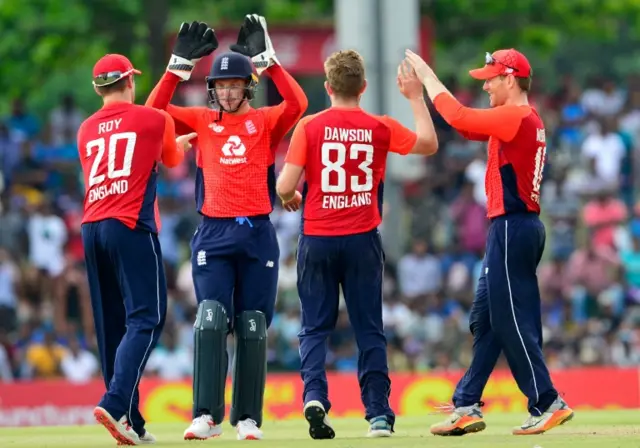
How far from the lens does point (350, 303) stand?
34.2 ft

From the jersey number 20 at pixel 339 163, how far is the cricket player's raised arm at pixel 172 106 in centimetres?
98

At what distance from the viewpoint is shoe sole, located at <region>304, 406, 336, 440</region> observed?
1009 cm

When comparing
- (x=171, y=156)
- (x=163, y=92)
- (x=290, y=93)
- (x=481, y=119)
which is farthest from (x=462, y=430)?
(x=163, y=92)

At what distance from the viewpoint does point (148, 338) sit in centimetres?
993

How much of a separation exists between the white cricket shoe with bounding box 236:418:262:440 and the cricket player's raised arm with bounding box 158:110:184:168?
1744 mm

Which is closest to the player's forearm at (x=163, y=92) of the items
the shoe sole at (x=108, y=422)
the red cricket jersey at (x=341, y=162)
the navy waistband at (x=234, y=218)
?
the navy waistband at (x=234, y=218)

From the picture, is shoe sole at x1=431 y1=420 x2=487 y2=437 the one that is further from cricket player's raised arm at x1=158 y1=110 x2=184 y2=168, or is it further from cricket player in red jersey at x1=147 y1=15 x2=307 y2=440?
cricket player's raised arm at x1=158 y1=110 x2=184 y2=168

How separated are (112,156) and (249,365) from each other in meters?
1.63

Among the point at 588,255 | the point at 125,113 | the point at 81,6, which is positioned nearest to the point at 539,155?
the point at 125,113

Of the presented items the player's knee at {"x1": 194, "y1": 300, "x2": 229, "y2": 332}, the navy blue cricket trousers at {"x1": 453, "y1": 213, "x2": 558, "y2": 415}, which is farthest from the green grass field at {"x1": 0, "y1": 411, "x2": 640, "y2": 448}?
the player's knee at {"x1": 194, "y1": 300, "x2": 229, "y2": 332}

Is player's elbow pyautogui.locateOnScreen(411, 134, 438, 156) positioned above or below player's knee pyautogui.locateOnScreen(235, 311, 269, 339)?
above

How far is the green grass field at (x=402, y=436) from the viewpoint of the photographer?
30.5 feet

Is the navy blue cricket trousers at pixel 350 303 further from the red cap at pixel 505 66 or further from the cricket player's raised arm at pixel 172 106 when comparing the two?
the red cap at pixel 505 66

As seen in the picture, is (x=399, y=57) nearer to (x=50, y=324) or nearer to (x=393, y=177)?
(x=393, y=177)
